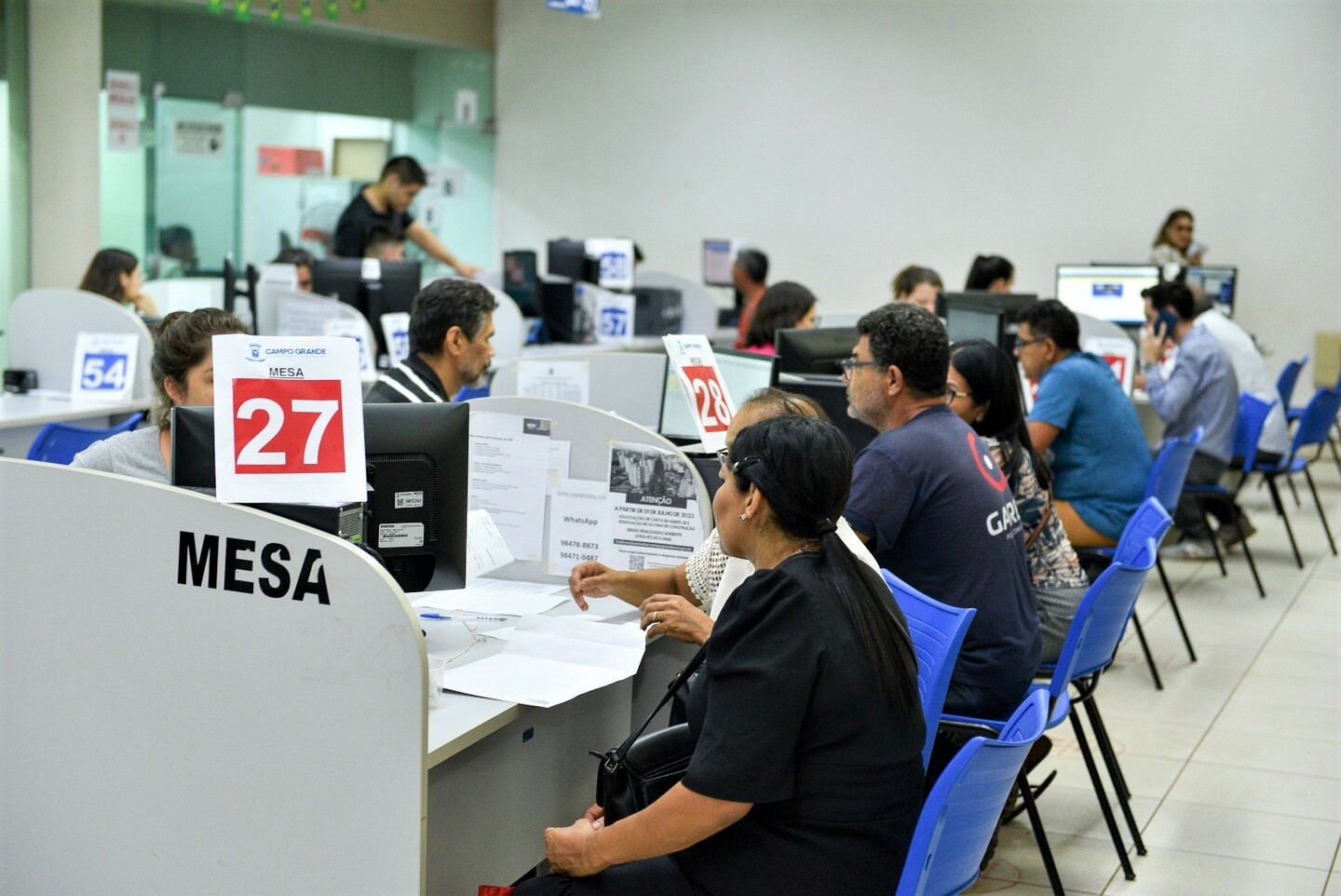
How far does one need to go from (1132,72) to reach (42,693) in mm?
8702

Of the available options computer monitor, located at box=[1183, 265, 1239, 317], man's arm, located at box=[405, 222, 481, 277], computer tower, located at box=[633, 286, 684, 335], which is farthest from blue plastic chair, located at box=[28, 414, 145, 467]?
computer monitor, located at box=[1183, 265, 1239, 317]

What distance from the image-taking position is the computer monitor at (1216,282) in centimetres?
824

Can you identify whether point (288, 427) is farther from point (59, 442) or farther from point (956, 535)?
point (59, 442)

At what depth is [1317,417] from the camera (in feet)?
20.0

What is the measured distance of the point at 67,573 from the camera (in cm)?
188

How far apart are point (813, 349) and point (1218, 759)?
1603mm

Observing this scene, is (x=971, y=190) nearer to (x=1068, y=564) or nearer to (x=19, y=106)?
(x=19, y=106)

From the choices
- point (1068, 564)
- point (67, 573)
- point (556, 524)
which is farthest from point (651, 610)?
point (1068, 564)

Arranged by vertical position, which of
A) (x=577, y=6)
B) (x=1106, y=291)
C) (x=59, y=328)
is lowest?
(x=59, y=328)

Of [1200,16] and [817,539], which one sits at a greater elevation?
[1200,16]

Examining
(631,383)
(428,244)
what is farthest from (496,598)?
(428,244)

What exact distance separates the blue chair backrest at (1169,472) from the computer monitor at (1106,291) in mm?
3278

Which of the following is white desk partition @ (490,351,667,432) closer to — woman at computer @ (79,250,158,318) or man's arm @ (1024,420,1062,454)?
man's arm @ (1024,420,1062,454)

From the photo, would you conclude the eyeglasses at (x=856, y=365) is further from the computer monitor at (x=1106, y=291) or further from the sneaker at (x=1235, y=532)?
the computer monitor at (x=1106, y=291)
